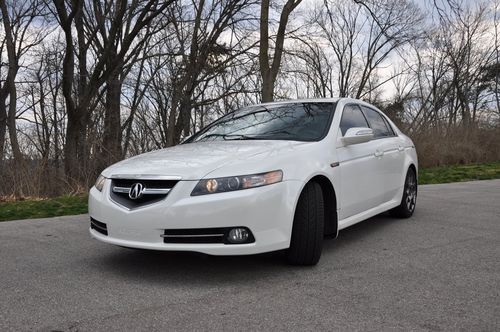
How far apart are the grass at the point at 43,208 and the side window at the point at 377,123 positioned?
4439mm

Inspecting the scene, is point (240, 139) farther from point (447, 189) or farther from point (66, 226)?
point (447, 189)

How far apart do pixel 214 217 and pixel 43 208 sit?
5405 mm

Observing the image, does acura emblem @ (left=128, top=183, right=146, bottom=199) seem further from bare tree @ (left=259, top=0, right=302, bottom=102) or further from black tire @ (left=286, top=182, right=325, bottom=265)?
bare tree @ (left=259, top=0, right=302, bottom=102)

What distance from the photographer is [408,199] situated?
21.6 ft

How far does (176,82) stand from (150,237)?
18339 mm

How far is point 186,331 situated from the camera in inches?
112

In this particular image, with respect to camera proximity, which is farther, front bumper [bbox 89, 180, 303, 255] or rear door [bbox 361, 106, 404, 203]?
rear door [bbox 361, 106, 404, 203]

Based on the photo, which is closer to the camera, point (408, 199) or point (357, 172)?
point (357, 172)

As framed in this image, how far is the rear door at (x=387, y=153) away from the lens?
5637 millimetres

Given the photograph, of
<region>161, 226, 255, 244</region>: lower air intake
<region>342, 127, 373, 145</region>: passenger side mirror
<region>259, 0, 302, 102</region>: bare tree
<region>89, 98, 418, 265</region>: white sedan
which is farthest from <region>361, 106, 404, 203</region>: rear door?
<region>259, 0, 302, 102</region>: bare tree

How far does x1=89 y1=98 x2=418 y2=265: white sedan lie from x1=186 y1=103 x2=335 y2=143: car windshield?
0.01 m

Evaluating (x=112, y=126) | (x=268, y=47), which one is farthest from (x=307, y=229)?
(x=268, y=47)

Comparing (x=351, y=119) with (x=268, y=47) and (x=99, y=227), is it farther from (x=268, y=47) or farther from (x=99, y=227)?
(x=268, y=47)

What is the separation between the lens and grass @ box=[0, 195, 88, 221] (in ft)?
24.3
